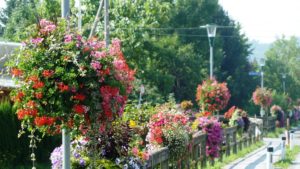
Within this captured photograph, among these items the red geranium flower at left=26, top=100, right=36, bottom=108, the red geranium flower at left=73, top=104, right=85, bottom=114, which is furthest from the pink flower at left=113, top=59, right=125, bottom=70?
the red geranium flower at left=26, top=100, right=36, bottom=108

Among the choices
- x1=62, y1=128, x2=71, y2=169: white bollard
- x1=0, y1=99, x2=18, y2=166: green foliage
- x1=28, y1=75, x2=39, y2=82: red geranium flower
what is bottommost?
x1=0, y1=99, x2=18, y2=166: green foliage

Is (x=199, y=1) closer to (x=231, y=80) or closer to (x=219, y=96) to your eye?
(x=231, y=80)

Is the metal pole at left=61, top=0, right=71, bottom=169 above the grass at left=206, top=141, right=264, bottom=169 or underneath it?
above

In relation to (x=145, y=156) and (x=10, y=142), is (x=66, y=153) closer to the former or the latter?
(x=145, y=156)

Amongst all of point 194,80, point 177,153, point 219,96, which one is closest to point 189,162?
point 177,153

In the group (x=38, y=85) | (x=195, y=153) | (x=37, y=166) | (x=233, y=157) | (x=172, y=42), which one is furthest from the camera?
(x=172, y=42)

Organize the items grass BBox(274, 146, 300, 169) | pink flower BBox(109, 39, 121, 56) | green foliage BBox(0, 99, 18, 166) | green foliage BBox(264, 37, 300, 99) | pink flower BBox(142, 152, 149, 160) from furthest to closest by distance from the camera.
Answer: green foliage BBox(264, 37, 300, 99)
grass BBox(274, 146, 300, 169)
green foliage BBox(0, 99, 18, 166)
pink flower BBox(142, 152, 149, 160)
pink flower BBox(109, 39, 121, 56)

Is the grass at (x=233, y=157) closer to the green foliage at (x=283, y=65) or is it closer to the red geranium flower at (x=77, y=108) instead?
the red geranium flower at (x=77, y=108)

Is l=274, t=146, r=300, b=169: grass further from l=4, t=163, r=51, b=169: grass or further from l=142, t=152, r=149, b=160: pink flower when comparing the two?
l=142, t=152, r=149, b=160: pink flower

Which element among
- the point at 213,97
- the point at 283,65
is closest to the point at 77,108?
the point at 213,97

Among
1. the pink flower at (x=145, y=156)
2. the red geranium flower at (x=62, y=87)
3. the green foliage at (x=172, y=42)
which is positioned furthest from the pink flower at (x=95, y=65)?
the green foliage at (x=172, y=42)

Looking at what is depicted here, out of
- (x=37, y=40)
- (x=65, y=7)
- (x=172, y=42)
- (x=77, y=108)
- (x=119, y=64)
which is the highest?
(x=65, y=7)

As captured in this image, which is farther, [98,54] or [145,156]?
[145,156]

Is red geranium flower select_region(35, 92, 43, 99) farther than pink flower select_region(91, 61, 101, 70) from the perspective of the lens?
No
